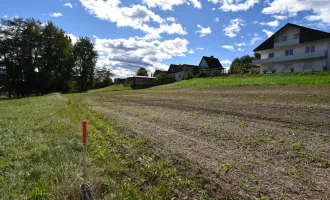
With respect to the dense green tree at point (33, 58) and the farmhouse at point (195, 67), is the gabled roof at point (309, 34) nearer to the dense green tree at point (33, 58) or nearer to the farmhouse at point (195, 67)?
the farmhouse at point (195, 67)

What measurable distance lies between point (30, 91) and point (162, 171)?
49.5 m

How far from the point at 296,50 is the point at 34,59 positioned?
4994 cm

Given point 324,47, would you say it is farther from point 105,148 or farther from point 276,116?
point 105,148

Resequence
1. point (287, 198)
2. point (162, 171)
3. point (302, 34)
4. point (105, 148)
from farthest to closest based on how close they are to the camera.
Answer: point (302, 34), point (105, 148), point (162, 171), point (287, 198)

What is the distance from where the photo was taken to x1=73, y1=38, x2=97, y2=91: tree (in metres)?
59.1

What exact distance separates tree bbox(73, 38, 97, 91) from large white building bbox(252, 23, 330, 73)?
42.7 meters

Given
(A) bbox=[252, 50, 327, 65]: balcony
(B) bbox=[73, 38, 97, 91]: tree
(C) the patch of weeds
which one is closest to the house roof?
(A) bbox=[252, 50, 327, 65]: balcony

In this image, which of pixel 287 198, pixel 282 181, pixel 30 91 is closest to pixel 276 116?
pixel 282 181

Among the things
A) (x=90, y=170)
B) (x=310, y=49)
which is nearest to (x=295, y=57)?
(x=310, y=49)

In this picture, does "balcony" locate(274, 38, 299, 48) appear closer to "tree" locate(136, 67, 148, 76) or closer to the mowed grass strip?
the mowed grass strip

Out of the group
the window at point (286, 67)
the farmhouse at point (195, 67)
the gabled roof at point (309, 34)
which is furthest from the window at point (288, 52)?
the farmhouse at point (195, 67)

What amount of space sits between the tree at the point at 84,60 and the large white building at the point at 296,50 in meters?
42.7

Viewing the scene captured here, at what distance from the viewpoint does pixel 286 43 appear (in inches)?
1391

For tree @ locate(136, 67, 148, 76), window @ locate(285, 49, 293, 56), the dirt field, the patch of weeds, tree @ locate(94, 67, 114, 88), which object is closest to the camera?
the dirt field
